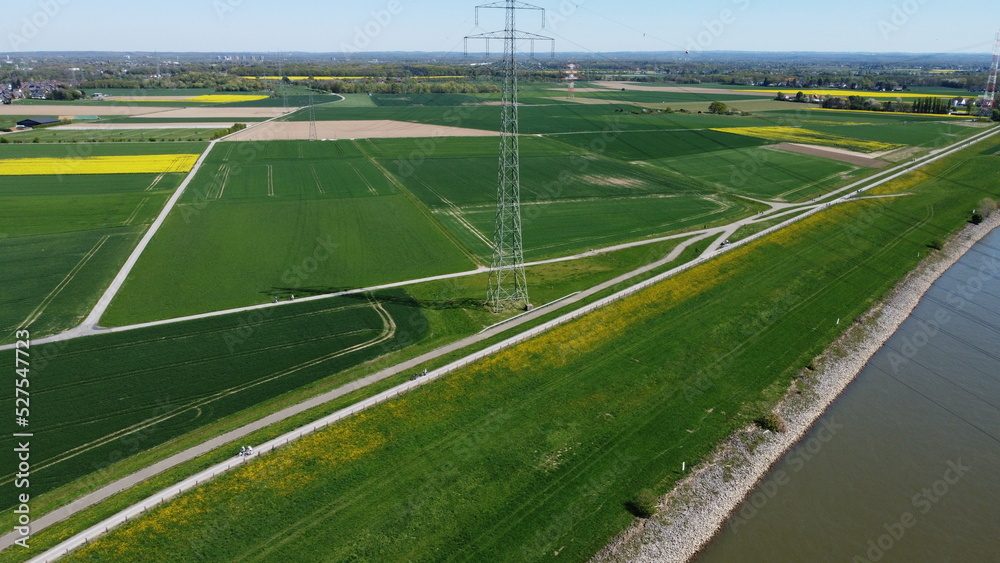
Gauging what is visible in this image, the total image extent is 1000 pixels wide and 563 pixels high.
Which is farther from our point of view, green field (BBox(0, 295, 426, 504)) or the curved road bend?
green field (BBox(0, 295, 426, 504))

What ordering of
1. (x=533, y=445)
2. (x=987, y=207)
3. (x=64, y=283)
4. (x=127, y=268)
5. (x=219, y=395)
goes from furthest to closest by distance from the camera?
1. (x=987, y=207)
2. (x=127, y=268)
3. (x=64, y=283)
4. (x=219, y=395)
5. (x=533, y=445)

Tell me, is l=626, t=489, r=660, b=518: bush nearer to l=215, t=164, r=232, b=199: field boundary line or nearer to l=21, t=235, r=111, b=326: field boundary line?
l=21, t=235, r=111, b=326: field boundary line

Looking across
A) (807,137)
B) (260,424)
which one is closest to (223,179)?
(260,424)

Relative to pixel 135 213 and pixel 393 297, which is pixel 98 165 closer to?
pixel 135 213

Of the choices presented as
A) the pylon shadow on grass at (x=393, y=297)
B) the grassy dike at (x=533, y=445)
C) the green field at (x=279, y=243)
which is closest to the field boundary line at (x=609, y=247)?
the pylon shadow on grass at (x=393, y=297)

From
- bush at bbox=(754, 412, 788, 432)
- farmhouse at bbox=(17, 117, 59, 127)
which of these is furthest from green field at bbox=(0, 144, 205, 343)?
farmhouse at bbox=(17, 117, 59, 127)

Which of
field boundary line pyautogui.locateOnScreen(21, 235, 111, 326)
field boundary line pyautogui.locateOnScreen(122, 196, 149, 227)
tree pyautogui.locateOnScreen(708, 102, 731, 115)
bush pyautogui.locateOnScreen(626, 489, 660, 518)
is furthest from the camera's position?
tree pyautogui.locateOnScreen(708, 102, 731, 115)

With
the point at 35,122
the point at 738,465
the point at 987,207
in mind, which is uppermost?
the point at 35,122

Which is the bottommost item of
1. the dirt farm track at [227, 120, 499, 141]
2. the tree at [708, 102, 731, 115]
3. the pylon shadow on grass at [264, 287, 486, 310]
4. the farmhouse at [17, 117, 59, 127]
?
the pylon shadow on grass at [264, 287, 486, 310]
